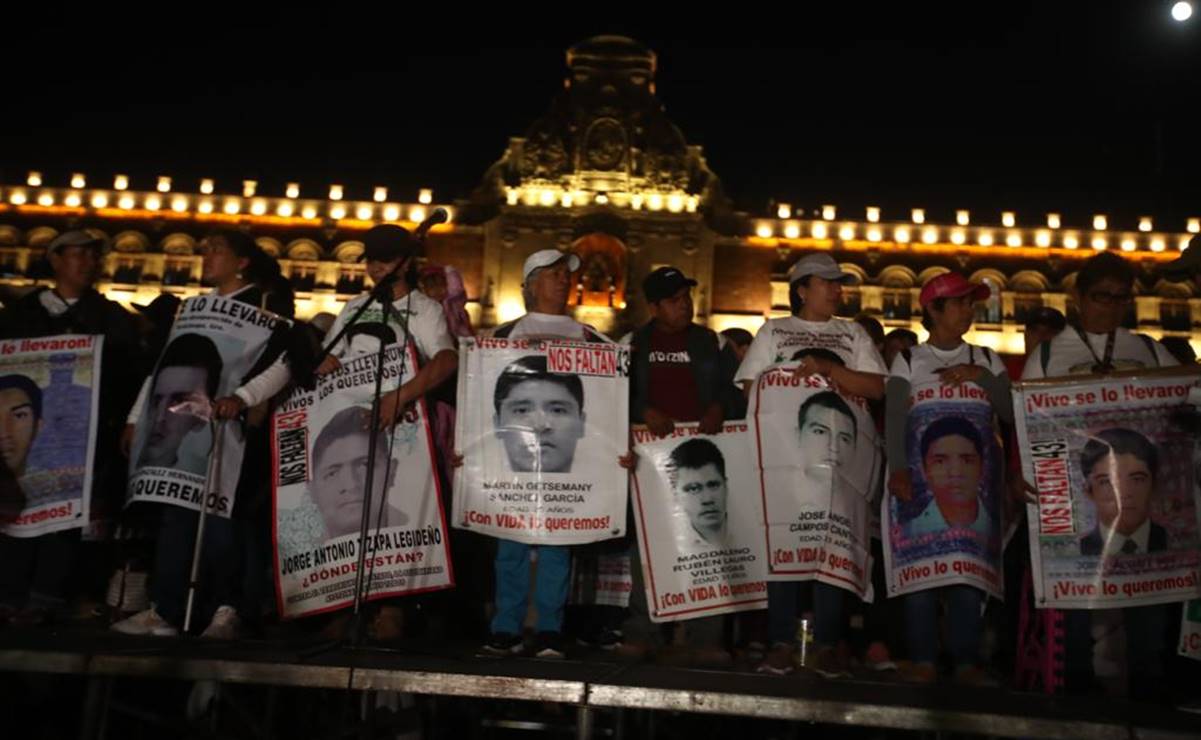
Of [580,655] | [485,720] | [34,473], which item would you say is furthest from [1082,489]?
[34,473]

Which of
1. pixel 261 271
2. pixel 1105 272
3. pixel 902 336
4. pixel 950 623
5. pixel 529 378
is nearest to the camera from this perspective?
pixel 950 623

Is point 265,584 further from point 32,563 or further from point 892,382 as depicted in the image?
point 892,382

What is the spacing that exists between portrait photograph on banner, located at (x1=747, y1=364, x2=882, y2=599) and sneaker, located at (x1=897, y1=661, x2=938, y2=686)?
0.57 metres

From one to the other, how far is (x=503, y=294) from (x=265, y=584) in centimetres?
3441

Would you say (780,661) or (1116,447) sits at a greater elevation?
(1116,447)

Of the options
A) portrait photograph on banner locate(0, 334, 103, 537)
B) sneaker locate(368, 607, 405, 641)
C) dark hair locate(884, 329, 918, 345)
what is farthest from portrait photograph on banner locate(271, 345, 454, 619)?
dark hair locate(884, 329, 918, 345)

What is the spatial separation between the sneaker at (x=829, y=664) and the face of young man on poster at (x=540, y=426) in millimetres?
1980

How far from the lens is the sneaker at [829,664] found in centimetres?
665

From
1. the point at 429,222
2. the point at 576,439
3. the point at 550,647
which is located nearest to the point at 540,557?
the point at 550,647

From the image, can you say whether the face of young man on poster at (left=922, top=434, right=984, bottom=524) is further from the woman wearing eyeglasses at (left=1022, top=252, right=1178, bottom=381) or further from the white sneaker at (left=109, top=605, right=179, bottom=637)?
the white sneaker at (left=109, top=605, right=179, bottom=637)

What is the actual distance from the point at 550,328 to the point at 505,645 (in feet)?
7.43

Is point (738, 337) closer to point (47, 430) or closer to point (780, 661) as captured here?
point (780, 661)

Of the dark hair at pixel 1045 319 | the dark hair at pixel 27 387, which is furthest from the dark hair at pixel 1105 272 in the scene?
the dark hair at pixel 27 387

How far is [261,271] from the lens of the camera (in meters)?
8.55
